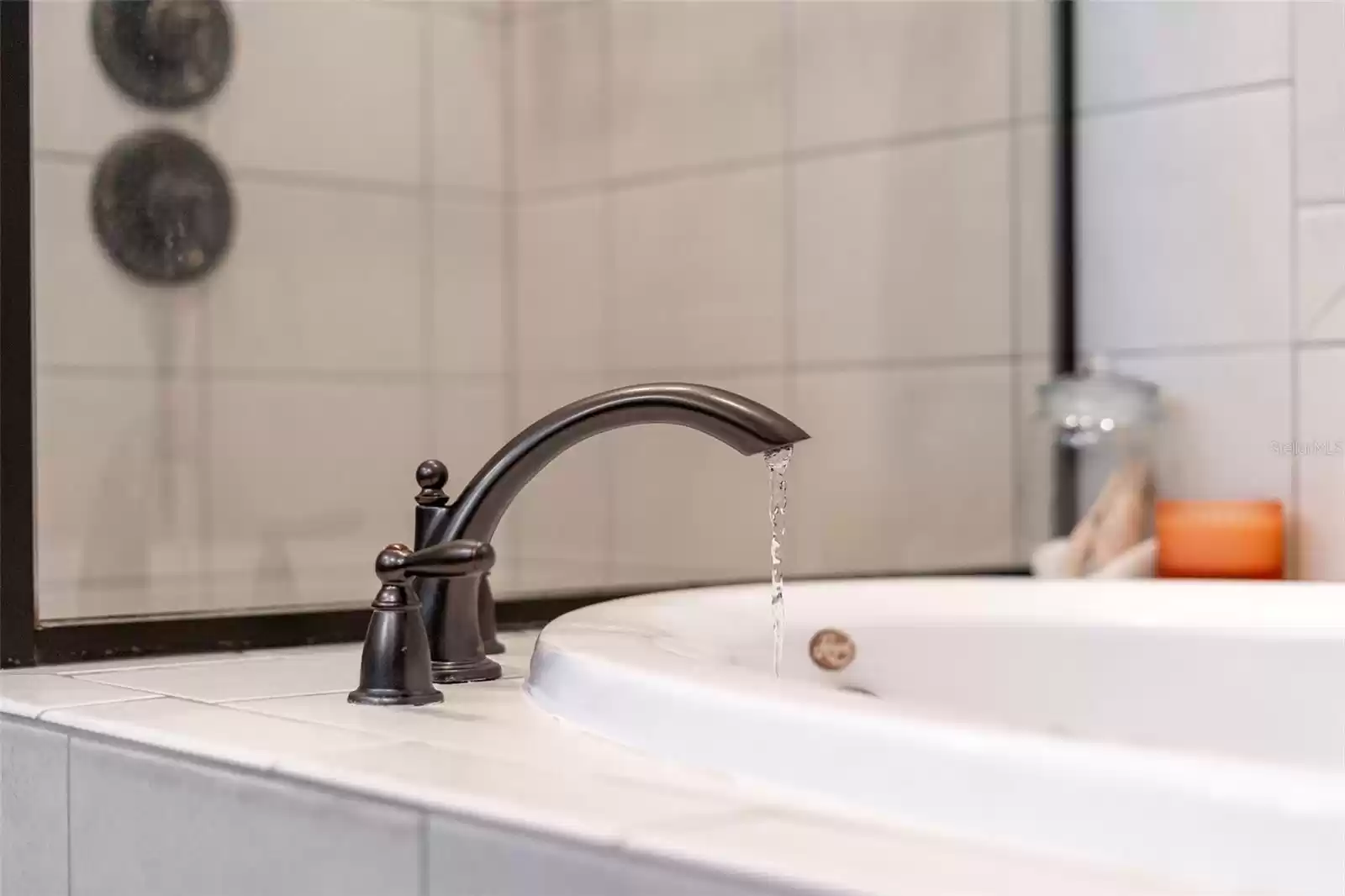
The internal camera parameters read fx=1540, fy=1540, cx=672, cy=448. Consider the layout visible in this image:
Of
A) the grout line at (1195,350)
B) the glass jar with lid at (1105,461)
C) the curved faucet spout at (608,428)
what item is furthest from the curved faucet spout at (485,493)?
the grout line at (1195,350)

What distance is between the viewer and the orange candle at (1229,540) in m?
1.50

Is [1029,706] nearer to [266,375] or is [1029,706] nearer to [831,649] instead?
[831,649]

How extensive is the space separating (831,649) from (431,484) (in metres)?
0.39

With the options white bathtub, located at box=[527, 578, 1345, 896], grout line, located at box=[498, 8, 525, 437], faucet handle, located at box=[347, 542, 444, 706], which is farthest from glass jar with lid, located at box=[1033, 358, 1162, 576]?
faucet handle, located at box=[347, 542, 444, 706]

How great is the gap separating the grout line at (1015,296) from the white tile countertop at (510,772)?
0.86 metres

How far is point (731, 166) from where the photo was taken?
1.68m

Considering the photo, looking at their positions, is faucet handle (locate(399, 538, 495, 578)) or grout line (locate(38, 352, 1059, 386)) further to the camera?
grout line (locate(38, 352, 1059, 386))

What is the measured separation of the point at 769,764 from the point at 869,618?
0.65m

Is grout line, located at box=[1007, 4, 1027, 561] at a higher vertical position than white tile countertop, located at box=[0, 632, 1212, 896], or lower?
higher

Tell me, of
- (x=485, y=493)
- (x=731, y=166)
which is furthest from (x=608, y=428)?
(x=731, y=166)

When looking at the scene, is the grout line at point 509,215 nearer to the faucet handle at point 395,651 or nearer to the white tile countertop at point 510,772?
the white tile countertop at point 510,772

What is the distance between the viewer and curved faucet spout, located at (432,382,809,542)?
2.85 ft

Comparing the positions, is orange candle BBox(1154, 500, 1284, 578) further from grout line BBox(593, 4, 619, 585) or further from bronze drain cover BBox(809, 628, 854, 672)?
grout line BBox(593, 4, 619, 585)

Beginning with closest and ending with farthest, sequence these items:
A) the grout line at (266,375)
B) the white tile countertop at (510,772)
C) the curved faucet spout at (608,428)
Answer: the white tile countertop at (510,772), the curved faucet spout at (608,428), the grout line at (266,375)
